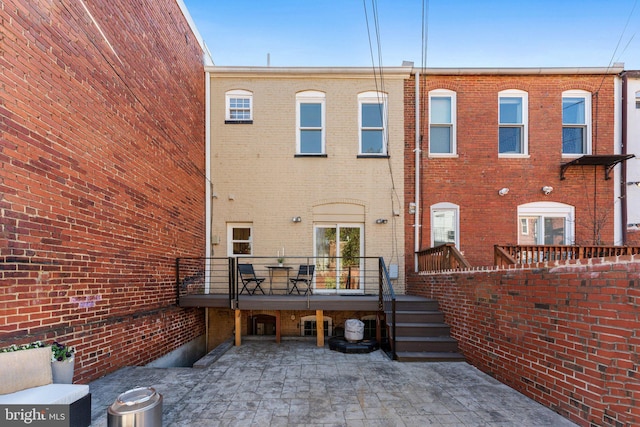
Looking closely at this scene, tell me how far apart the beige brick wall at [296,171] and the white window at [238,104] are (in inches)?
5.8

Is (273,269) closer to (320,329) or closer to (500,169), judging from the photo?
(320,329)

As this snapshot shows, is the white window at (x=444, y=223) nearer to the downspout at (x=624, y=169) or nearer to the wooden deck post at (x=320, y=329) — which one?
the wooden deck post at (x=320, y=329)

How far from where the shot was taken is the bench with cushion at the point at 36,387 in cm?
249

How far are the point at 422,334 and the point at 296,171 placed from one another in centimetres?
463

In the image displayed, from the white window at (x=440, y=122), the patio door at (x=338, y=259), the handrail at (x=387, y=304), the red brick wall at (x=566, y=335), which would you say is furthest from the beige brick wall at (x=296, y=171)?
the red brick wall at (x=566, y=335)

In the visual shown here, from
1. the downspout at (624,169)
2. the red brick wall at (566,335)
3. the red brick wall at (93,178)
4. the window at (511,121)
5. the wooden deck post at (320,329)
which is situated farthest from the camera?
the window at (511,121)

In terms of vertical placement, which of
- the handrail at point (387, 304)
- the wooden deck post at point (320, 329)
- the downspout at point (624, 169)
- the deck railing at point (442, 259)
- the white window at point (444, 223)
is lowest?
the wooden deck post at point (320, 329)

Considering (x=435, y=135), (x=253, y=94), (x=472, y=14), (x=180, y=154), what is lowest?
(x=180, y=154)

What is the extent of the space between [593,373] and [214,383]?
13.8ft

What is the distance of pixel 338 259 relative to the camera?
7.66 meters

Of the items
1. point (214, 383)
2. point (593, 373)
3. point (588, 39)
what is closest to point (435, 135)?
point (588, 39)

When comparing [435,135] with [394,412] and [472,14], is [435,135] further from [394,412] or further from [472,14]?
[394,412]

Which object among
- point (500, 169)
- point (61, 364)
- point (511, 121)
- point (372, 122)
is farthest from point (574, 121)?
point (61, 364)

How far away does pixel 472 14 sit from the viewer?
7.98 metres
